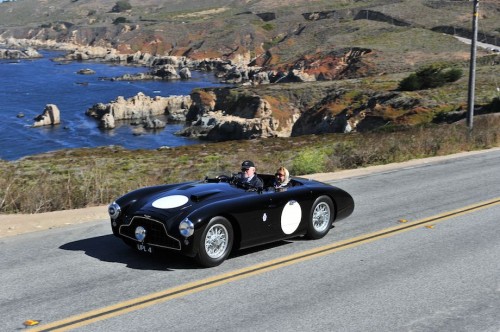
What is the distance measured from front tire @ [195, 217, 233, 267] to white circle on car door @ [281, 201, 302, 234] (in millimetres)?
1201

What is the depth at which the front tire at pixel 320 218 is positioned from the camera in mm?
10680

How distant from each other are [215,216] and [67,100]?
78.6 metres

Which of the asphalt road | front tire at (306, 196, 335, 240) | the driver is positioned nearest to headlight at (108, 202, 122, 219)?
the asphalt road

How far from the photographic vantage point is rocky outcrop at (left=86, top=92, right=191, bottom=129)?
2783 inches

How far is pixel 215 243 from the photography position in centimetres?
909

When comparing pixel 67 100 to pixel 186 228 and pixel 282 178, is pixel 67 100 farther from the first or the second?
pixel 186 228

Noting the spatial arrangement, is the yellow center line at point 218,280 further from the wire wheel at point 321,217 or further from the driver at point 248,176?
the driver at point 248,176

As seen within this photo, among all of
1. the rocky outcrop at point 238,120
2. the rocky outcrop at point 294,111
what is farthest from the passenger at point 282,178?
the rocky outcrop at point 238,120

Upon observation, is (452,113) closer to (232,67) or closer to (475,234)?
(475,234)

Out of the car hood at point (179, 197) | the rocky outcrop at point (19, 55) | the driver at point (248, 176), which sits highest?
the rocky outcrop at point (19, 55)

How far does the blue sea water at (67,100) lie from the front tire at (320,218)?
44740mm

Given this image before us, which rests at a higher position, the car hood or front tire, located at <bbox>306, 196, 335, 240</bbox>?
the car hood

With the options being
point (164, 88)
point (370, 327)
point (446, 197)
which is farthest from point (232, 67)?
point (370, 327)

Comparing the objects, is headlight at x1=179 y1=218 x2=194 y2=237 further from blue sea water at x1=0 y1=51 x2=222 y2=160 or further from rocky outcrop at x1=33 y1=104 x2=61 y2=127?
rocky outcrop at x1=33 y1=104 x2=61 y2=127
